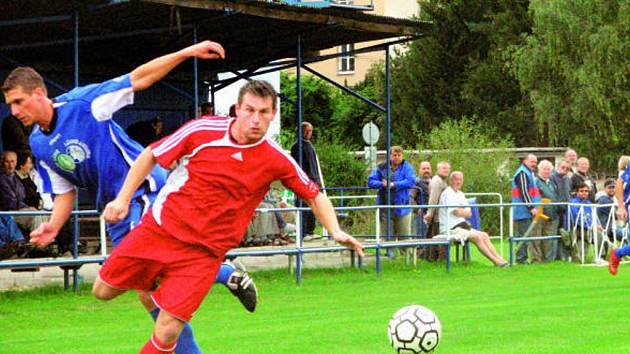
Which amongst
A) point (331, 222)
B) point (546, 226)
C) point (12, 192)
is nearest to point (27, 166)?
point (12, 192)

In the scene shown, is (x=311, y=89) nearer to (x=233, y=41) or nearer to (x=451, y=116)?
(x=451, y=116)

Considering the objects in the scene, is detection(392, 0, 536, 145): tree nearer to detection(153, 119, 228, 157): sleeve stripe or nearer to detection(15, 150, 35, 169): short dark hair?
detection(15, 150, 35, 169): short dark hair

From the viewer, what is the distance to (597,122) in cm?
5125

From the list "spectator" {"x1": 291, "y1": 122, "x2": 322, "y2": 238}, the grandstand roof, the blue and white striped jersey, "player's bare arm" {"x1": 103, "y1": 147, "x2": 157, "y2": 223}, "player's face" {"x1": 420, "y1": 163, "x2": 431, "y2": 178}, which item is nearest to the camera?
"player's bare arm" {"x1": 103, "y1": 147, "x2": 157, "y2": 223}

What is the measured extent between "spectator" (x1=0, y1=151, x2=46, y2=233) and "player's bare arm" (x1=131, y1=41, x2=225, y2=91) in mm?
9352

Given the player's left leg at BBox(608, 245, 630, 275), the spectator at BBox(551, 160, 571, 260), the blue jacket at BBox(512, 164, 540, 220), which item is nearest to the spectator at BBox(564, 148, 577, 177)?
the spectator at BBox(551, 160, 571, 260)

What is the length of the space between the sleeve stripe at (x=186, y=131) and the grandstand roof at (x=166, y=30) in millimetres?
10573

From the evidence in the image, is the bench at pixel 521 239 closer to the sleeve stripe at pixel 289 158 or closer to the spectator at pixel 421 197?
the spectator at pixel 421 197

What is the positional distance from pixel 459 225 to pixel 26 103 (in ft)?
50.7

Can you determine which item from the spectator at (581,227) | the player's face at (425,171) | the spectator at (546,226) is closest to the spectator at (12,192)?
the player's face at (425,171)

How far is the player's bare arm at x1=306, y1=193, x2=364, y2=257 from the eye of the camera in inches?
336

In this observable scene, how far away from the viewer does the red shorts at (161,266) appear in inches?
330

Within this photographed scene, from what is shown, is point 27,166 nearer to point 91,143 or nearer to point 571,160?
point 91,143

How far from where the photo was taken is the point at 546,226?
25.5 m
